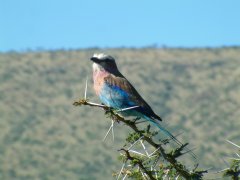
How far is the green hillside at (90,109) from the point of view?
4122 cm

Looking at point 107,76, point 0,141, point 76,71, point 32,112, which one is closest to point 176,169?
point 107,76

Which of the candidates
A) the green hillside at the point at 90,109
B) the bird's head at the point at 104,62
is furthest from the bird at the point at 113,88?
the green hillside at the point at 90,109

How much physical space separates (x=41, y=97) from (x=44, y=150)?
894 centimetres

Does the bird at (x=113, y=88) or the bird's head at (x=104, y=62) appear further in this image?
the bird's head at (x=104, y=62)

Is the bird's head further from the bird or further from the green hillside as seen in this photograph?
the green hillside

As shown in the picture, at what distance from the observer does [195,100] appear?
1998 inches

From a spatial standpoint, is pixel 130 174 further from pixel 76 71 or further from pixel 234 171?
pixel 76 71

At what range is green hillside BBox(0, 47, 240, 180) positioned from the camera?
135 feet

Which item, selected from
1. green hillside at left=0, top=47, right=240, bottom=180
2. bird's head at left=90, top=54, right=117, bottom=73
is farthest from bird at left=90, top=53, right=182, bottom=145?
green hillside at left=0, top=47, right=240, bottom=180

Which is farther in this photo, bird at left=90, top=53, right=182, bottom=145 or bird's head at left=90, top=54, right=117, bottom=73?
bird's head at left=90, top=54, right=117, bottom=73

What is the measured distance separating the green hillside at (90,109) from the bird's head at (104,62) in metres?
28.7

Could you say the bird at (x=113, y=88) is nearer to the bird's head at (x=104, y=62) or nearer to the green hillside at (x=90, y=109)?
the bird's head at (x=104, y=62)

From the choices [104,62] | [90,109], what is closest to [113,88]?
[104,62]

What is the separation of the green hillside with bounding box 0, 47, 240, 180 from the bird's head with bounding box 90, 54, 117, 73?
28688mm
